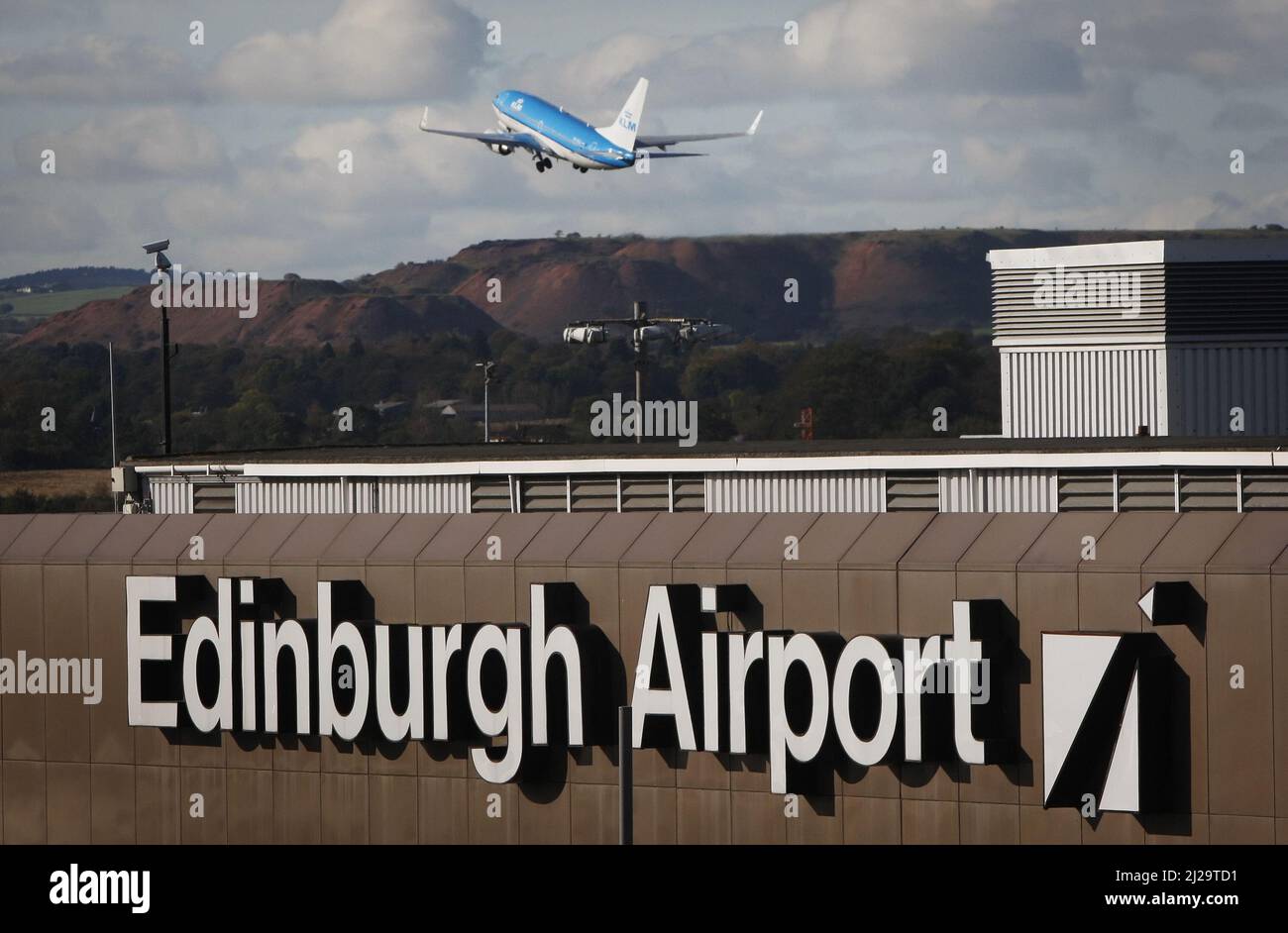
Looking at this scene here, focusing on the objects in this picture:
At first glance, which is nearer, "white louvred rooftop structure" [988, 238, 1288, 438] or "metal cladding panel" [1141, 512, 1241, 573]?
"metal cladding panel" [1141, 512, 1241, 573]

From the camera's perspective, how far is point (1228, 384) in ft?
190

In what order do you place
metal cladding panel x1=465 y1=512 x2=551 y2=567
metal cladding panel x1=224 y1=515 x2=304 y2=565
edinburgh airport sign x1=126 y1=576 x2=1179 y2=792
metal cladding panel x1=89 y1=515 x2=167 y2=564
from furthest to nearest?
metal cladding panel x1=89 y1=515 x2=167 y2=564 < metal cladding panel x1=224 y1=515 x2=304 y2=565 < metal cladding panel x1=465 y1=512 x2=551 y2=567 < edinburgh airport sign x1=126 y1=576 x2=1179 y2=792

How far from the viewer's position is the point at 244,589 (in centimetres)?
3531

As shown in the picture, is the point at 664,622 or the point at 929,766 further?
the point at 664,622

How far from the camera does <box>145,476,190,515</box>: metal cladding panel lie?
1970 inches

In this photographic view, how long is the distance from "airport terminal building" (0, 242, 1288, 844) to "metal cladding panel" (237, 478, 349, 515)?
672mm

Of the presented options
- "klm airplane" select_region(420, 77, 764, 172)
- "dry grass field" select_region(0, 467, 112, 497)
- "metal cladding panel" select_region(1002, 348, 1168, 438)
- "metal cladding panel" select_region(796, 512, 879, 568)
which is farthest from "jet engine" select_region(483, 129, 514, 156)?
"dry grass field" select_region(0, 467, 112, 497)

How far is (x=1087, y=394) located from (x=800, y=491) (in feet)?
65.6

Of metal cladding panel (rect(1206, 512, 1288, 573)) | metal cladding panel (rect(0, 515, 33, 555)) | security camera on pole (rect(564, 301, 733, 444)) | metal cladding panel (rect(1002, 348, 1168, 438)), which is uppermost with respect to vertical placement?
security camera on pole (rect(564, 301, 733, 444))

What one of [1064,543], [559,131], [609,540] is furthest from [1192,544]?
[559,131]

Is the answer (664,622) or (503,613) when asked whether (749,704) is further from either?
(503,613)

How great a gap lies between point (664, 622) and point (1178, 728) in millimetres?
8132

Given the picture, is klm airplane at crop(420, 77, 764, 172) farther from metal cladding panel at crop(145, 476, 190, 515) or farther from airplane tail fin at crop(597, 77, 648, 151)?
metal cladding panel at crop(145, 476, 190, 515)
